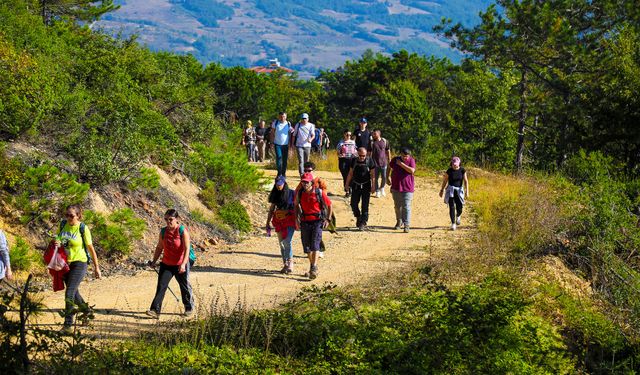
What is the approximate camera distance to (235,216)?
605 inches

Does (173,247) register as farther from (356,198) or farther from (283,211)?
(356,198)

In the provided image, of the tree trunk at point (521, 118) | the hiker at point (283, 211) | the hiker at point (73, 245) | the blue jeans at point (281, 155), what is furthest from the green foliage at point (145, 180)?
the tree trunk at point (521, 118)

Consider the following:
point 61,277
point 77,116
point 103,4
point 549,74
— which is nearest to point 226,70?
point 103,4

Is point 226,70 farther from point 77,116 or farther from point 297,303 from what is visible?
point 297,303

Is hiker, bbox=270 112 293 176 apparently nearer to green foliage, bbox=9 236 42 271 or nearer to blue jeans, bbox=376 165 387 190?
blue jeans, bbox=376 165 387 190

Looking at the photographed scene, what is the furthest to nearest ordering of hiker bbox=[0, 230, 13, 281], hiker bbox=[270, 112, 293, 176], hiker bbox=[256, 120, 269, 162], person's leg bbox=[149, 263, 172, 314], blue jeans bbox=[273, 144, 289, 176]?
hiker bbox=[256, 120, 269, 162], blue jeans bbox=[273, 144, 289, 176], hiker bbox=[270, 112, 293, 176], person's leg bbox=[149, 263, 172, 314], hiker bbox=[0, 230, 13, 281]

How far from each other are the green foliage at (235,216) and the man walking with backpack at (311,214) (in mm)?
3896

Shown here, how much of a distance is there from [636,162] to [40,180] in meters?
15.5

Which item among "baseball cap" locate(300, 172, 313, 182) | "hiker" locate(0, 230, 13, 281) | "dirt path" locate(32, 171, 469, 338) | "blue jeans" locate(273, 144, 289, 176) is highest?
"blue jeans" locate(273, 144, 289, 176)

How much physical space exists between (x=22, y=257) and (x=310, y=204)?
3927 mm

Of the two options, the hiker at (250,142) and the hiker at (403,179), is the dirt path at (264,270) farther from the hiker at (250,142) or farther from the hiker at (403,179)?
the hiker at (250,142)

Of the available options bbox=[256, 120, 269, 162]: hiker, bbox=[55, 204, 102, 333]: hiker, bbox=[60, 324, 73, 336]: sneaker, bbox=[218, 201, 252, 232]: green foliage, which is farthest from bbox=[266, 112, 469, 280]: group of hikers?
bbox=[256, 120, 269, 162]: hiker

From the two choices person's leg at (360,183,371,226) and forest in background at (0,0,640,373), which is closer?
forest in background at (0,0,640,373)

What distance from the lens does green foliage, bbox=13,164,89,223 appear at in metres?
11.5
